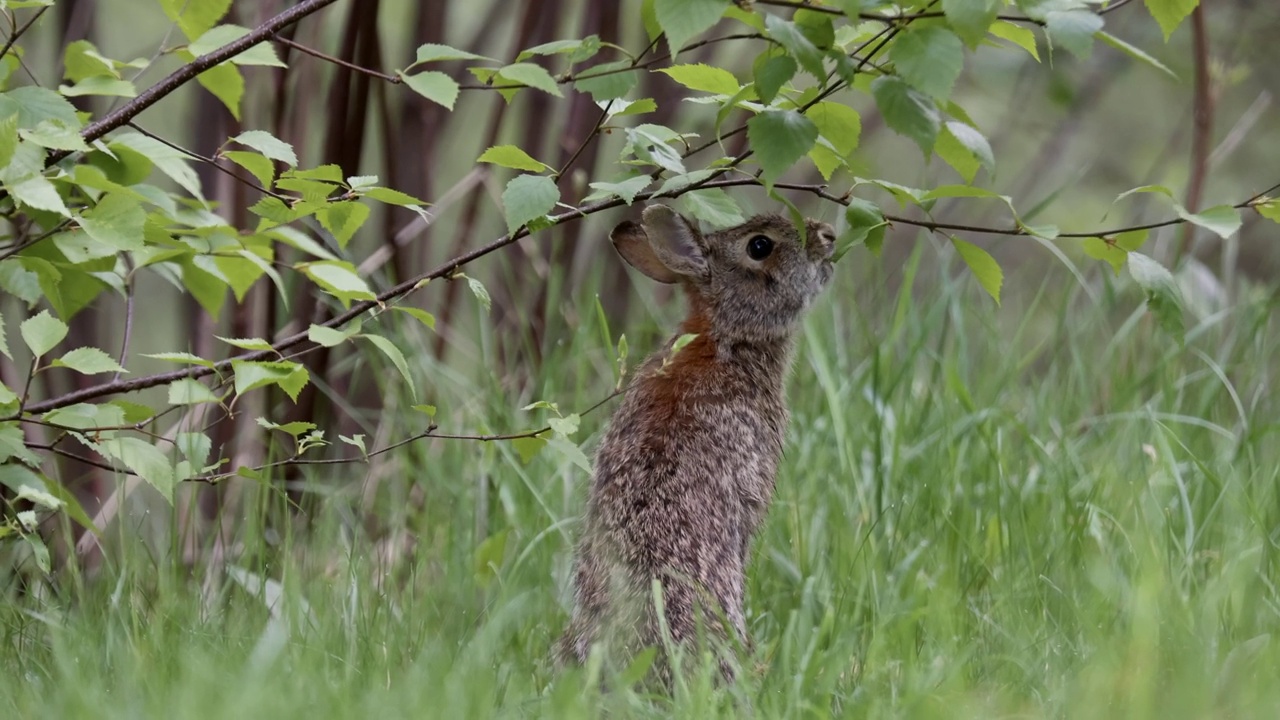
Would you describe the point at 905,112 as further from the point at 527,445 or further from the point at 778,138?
the point at 527,445

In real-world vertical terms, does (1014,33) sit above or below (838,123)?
above

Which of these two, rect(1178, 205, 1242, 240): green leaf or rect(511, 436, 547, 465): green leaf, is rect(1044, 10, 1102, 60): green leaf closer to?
rect(1178, 205, 1242, 240): green leaf

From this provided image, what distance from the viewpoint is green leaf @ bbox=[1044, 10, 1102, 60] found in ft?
7.64

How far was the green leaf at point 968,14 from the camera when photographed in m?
2.33

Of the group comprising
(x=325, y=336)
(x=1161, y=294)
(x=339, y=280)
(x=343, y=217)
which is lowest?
(x=325, y=336)

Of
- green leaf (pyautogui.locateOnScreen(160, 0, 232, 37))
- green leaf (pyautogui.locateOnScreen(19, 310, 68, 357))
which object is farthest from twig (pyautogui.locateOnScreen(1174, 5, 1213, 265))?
green leaf (pyautogui.locateOnScreen(19, 310, 68, 357))

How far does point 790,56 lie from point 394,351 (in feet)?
3.40

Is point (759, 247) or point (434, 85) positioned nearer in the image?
point (434, 85)

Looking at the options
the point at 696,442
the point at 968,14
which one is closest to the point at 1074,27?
the point at 968,14

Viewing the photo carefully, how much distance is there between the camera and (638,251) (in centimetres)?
391

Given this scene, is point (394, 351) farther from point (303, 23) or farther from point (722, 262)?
point (303, 23)

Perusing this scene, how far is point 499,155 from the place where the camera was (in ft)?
9.38

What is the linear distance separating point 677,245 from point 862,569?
105cm

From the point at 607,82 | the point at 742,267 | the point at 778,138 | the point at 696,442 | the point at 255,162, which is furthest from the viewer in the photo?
the point at 742,267
